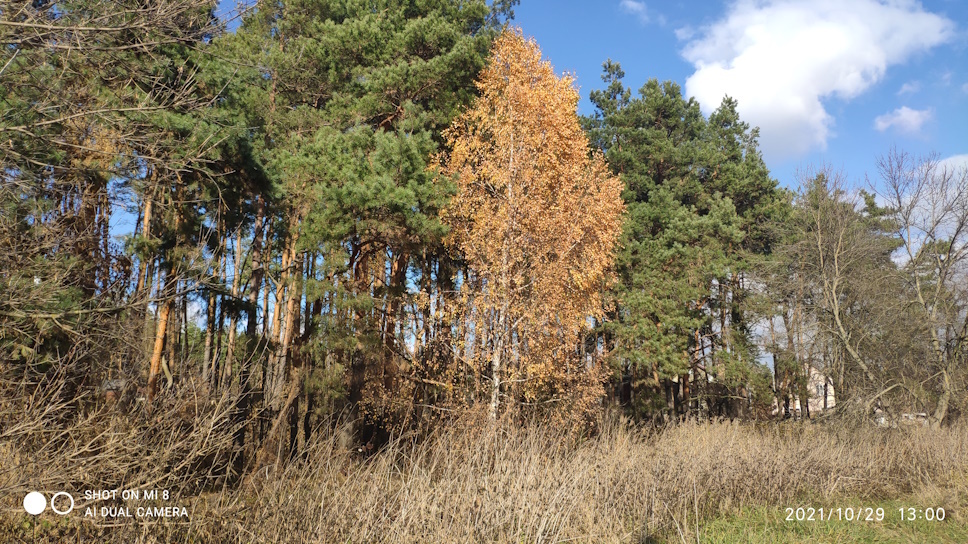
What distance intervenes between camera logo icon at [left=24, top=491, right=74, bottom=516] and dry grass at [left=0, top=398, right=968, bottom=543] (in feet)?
0.29

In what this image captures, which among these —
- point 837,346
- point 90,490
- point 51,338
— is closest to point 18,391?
point 90,490

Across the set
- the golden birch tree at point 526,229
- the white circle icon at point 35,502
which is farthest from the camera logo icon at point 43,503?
the golden birch tree at point 526,229

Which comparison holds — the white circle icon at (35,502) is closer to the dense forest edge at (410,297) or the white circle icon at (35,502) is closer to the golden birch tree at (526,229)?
the dense forest edge at (410,297)

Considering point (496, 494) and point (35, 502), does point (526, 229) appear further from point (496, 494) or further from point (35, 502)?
point (35, 502)

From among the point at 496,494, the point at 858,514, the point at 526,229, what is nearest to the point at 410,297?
the point at 526,229

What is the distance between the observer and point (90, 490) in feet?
12.8

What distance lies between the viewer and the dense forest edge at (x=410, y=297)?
449 cm

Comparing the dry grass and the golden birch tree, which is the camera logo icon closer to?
the dry grass

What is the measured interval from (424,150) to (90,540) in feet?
31.3

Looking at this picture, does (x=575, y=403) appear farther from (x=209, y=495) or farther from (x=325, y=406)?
(x=209, y=495)

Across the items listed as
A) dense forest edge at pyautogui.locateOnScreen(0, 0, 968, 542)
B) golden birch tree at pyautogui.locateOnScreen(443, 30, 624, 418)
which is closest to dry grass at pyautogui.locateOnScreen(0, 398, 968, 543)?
dense forest edge at pyautogui.locateOnScreen(0, 0, 968, 542)

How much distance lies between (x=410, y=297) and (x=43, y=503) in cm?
878

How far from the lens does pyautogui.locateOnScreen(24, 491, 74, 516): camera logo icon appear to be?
12.2ft

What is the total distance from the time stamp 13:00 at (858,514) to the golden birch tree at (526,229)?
205 inches
